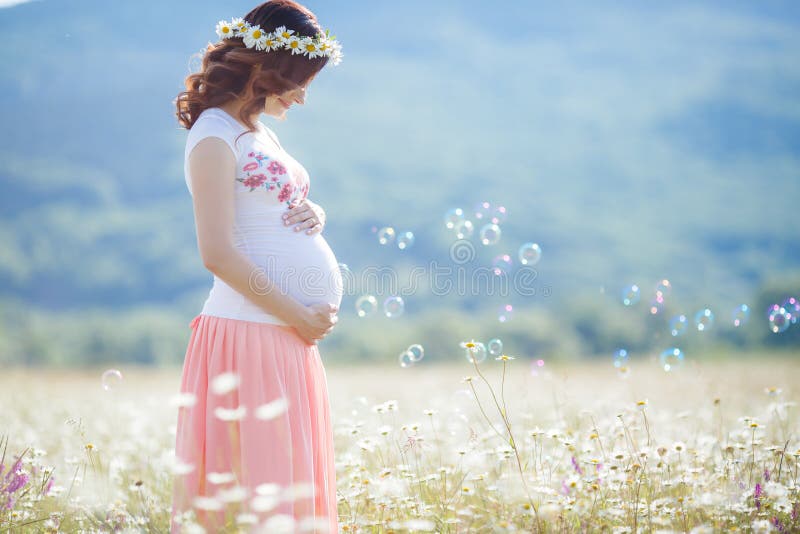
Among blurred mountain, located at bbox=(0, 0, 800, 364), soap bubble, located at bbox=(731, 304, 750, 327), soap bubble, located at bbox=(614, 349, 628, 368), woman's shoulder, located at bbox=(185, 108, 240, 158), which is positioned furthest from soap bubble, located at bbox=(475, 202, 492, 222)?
blurred mountain, located at bbox=(0, 0, 800, 364)

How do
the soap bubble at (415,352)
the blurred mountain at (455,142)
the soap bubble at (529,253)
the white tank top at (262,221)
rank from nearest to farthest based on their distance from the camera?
1. the white tank top at (262,221)
2. the soap bubble at (415,352)
3. the soap bubble at (529,253)
4. the blurred mountain at (455,142)

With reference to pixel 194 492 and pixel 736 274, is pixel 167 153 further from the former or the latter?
pixel 194 492

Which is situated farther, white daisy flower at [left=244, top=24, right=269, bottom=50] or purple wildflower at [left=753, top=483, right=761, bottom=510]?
purple wildflower at [left=753, top=483, right=761, bottom=510]

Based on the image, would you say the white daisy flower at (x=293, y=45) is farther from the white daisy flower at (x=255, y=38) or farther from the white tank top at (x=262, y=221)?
the white tank top at (x=262, y=221)

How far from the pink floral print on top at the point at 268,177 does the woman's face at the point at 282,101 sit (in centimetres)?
28

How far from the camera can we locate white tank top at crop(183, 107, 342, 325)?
2.83 metres

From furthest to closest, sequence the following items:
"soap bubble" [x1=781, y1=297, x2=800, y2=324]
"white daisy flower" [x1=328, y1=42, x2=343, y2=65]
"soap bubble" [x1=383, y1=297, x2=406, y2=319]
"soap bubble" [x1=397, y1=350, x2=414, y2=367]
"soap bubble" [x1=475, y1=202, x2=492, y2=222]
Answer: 1. "soap bubble" [x1=475, y1=202, x2=492, y2=222]
2. "soap bubble" [x1=781, y1=297, x2=800, y2=324]
3. "soap bubble" [x1=383, y1=297, x2=406, y2=319]
4. "soap bubble" [x1=397, y1=350, x2=414, y2=367]
5. "white daisy flower" [x1=328, y1=42, x2=343, y2=65]

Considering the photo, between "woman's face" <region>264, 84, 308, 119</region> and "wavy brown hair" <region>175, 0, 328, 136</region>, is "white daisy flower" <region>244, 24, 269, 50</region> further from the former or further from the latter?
"woman's face" <region>264, 84, 308, 119</region>

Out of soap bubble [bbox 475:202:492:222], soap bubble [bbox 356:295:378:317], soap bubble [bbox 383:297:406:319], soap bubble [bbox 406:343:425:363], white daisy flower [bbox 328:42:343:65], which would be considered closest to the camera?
white daisy flower [bbox 328:42:343:65]

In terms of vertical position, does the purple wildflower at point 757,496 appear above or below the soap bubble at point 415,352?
below

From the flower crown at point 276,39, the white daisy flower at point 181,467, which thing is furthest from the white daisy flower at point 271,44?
the white daisy flower at point 181,467

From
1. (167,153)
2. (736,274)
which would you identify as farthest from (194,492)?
(167,153)

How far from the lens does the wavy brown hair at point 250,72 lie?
2.97 meters

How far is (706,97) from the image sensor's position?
98062 millimetres
